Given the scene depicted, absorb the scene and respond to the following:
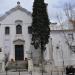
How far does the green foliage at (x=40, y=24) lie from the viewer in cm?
5012

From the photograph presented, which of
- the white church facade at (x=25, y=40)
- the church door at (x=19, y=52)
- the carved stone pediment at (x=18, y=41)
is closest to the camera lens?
the church door at (x=19, y=52)

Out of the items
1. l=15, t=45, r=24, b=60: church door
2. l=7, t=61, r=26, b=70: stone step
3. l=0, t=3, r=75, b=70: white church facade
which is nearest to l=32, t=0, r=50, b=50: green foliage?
l=0, t=3, r=75, b=70: white church facade

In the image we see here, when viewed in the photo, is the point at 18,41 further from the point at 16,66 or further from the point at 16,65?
the point at 16,66

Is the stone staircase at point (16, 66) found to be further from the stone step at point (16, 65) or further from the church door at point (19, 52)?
the church door at point (19, 52)

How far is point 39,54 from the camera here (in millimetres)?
52062

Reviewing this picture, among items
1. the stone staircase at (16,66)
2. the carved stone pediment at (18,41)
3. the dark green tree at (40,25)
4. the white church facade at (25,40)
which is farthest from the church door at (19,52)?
the dark green tree at (40,25)

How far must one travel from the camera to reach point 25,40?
53094 mm

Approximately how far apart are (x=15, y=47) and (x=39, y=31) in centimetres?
527

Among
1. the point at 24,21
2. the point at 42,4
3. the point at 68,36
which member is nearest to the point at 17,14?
the point at 24,21

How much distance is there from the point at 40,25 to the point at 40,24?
0.50 ft

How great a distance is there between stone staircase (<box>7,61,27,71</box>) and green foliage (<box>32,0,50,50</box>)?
3.50 m

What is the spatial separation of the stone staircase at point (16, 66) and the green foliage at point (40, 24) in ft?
11.5

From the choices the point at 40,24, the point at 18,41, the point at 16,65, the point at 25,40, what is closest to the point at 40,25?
the point at 40,24

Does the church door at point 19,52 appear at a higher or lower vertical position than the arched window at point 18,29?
lower
